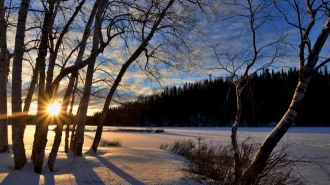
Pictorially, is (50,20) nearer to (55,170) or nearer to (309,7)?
(55,170)

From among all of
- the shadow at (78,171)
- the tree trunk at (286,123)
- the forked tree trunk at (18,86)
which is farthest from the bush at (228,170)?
the forked tree trunk at (18,86)

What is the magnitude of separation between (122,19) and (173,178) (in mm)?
3531

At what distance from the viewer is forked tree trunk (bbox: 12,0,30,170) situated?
4.79 meters

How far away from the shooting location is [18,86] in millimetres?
4910

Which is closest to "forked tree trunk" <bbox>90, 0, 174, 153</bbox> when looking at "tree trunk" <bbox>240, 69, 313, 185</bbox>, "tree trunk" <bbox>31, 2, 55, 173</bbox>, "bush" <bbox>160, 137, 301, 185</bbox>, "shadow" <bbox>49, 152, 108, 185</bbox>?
"shadow" <bbox>49, 152, 108, 185</bbox>

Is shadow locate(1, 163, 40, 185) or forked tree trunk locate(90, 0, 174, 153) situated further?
forked tree trunk locate(90, 0, 174, 153)

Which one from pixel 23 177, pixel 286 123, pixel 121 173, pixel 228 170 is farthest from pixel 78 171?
pixel 286 123

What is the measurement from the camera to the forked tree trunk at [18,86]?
15.7 ft

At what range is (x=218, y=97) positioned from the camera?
67125 mm

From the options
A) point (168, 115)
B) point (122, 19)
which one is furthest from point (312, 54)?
point (168, 115)

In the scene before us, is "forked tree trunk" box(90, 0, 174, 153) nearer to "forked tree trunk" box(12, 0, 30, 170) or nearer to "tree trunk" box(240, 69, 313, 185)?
"forked tree trunk" box(12, 0, 30, 170)

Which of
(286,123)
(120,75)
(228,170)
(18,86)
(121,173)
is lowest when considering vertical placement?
(121,173)

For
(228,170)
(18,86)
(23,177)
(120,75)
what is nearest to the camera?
(23,177)

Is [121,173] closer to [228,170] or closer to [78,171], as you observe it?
[78,171]
